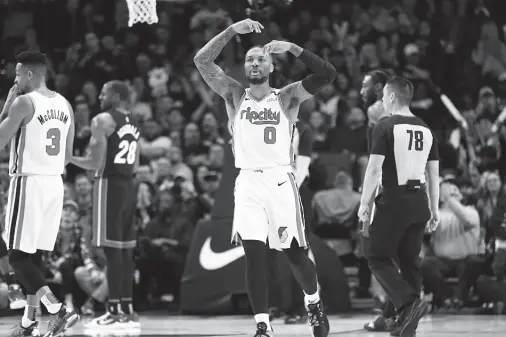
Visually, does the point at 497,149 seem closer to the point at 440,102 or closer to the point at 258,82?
the point at 440,102

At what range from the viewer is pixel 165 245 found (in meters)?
13.4

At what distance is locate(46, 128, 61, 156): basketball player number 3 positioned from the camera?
29.1 ft

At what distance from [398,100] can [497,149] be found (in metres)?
5.99

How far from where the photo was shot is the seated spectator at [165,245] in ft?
44.0

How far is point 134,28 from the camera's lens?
1869 centimetres

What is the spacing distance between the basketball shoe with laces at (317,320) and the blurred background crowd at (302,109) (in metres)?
2.96

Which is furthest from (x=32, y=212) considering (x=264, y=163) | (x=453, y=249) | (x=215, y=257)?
(x=453, y=249)

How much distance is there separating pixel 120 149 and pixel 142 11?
1.68m

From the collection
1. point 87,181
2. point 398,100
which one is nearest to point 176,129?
point 87,181

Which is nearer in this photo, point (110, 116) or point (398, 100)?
point (398, 100)

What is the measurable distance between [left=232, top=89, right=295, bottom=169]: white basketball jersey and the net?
122 inches

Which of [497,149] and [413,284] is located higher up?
[497,149]

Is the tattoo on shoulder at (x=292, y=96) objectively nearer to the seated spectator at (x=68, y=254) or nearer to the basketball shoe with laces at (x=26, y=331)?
the basketball shoe with laces at (x=26, y=331)

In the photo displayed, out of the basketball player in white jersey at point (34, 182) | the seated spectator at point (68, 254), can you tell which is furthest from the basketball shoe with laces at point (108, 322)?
the seated spectator at point (68, 254)
